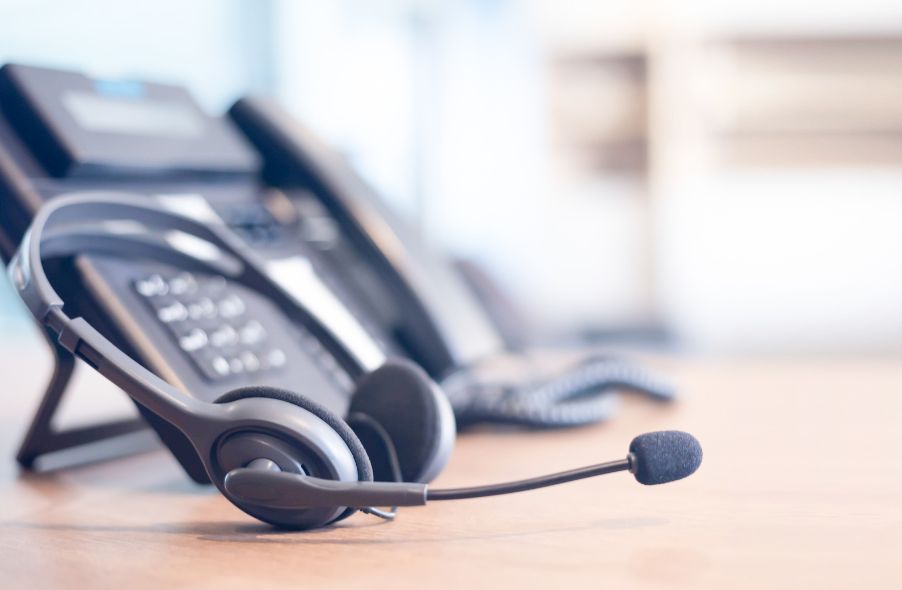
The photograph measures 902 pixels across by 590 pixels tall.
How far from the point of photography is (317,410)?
1.12 ft

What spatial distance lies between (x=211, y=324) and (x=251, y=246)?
12cm

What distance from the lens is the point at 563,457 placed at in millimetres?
486

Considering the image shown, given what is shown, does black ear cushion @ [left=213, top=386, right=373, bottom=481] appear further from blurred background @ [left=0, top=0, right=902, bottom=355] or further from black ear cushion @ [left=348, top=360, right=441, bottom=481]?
blurred background @ [left=0, top=0, right=902, bottom=355]

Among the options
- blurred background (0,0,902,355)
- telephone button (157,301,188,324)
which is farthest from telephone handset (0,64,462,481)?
blurred background (0,0,902,355)

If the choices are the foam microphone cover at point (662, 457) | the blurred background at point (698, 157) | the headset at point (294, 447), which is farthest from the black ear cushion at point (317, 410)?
the blurred background at point (698, 157)

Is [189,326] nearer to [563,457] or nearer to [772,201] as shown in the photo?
[563,457]

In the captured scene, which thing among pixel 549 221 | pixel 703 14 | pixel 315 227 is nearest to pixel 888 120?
pixel 703 14

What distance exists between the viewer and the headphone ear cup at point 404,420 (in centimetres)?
39

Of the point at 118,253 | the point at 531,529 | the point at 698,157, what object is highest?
the point at 698,157

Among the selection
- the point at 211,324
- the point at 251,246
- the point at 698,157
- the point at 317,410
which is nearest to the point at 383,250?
the point at 251,246

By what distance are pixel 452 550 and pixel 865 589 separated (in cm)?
13

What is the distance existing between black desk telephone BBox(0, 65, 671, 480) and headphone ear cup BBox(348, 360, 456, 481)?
Result: 63 mm

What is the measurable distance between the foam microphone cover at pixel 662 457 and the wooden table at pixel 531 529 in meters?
0.02

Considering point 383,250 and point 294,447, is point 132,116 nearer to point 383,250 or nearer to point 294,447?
point 383,250
